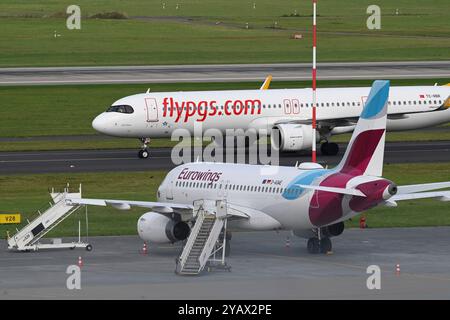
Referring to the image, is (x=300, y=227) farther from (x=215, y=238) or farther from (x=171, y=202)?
(x=171, y=202)

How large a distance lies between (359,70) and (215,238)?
Answer: 95503mm

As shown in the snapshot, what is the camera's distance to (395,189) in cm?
5503

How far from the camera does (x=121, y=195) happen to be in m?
79.9

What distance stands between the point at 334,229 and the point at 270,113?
41.6 m

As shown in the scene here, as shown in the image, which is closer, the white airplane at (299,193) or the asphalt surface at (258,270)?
the asphalt surface at (258,270)

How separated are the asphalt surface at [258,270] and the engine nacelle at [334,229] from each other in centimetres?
108

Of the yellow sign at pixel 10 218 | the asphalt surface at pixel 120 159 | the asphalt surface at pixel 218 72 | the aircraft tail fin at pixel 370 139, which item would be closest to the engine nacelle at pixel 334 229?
the aircraft tail fin at pixel 370 139

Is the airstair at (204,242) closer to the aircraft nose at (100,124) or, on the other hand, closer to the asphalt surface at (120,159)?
the asphalt surface at (120,159)

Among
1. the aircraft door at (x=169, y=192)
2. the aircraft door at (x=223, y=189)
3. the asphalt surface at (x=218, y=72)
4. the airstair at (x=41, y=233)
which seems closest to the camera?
the aircraft door at (x=223, y=189)

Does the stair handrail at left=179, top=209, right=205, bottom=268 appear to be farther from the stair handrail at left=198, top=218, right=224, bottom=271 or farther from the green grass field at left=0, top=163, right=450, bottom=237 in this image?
the green grass field at left=0, top=163, right=450, bottom=237

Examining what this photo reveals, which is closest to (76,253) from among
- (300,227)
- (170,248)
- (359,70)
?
(170,248)

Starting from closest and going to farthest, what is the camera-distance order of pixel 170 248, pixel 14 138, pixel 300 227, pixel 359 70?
pixel 300 227, pixel 170 248, pixel 14 138, pixel 359 70

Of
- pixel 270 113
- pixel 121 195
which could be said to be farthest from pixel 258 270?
pixel 270 113

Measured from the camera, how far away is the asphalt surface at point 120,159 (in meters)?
92.2
